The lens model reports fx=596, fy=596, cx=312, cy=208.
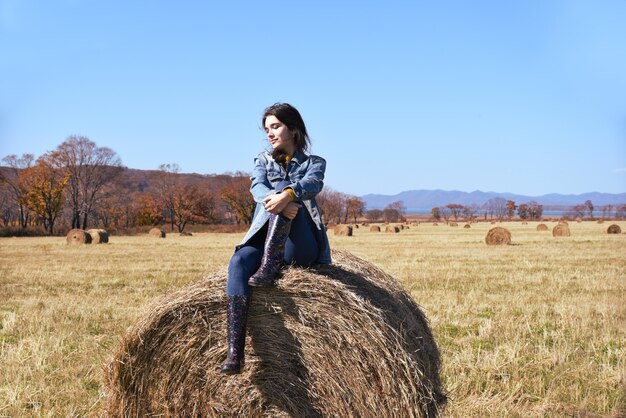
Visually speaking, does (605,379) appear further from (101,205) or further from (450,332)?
(101,205)

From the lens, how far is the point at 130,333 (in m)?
4.38

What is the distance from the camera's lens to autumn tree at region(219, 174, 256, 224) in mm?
78688

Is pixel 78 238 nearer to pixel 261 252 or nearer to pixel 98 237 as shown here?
pixel 98 237

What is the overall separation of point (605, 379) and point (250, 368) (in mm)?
3435

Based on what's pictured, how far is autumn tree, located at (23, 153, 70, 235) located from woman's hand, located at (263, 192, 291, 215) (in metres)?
61.1

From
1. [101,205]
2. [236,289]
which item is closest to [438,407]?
[236,289]

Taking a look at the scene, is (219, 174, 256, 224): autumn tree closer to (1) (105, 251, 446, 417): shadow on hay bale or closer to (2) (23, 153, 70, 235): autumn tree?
(2) (23, 153, 70, 235): autumn tree

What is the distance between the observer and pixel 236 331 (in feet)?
13.8

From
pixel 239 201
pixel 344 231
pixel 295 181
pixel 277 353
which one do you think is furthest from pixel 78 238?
pixel 239 201

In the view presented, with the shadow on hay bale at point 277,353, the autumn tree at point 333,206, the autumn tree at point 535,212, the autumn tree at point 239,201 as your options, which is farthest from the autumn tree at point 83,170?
the autumn tree at point 535,212

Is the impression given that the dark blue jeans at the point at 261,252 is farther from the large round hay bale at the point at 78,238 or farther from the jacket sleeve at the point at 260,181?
the large round hay bale at the point at 78,238

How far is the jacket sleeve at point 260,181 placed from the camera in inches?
168

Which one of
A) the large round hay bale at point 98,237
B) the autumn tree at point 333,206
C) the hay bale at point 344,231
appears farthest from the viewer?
the autumn tree at point 333,206

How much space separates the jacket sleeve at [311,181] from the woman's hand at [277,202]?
9 centimetres
